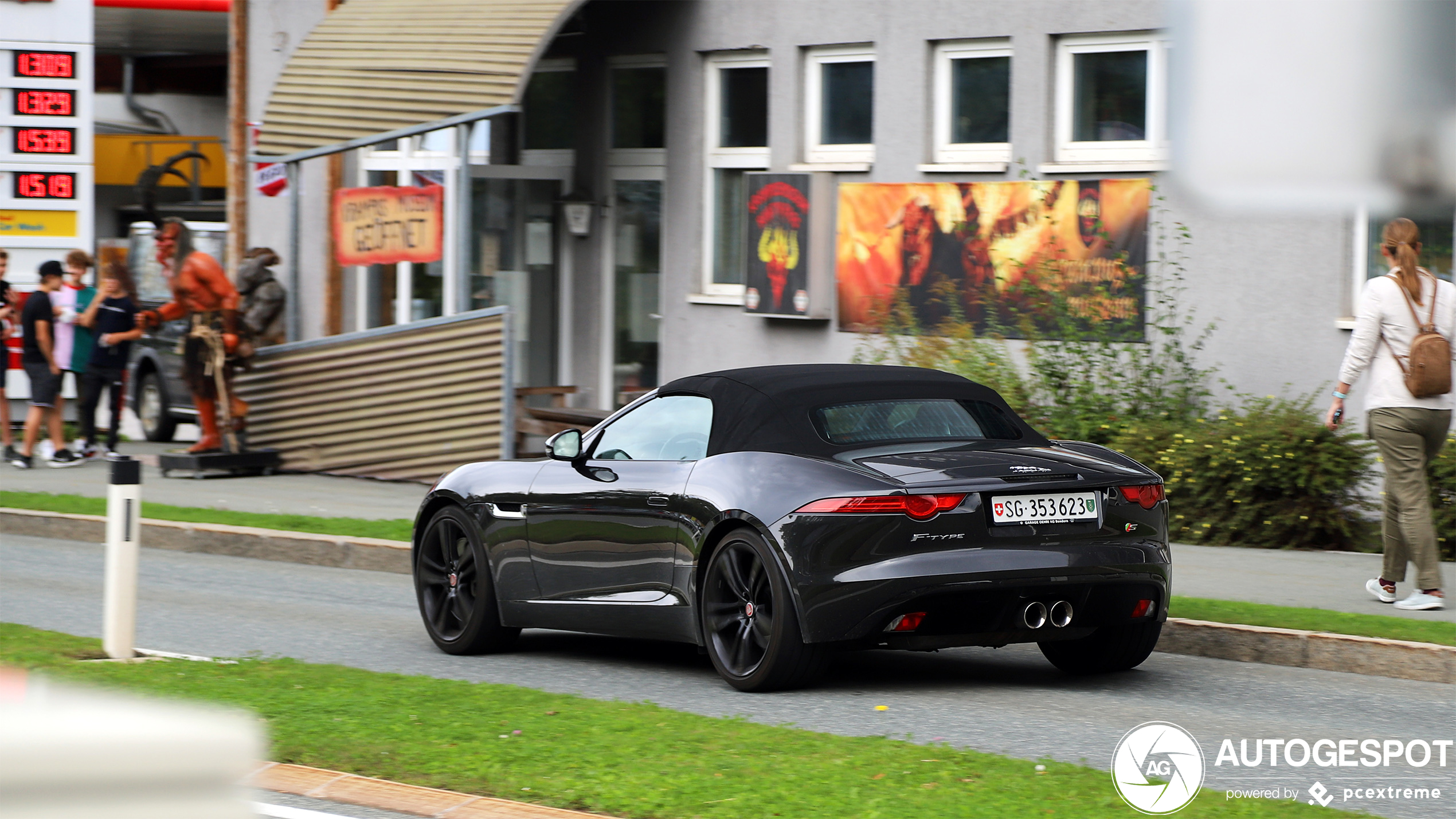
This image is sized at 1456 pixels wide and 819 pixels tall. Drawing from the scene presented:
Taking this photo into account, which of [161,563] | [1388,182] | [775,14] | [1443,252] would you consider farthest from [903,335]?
[1388,182]

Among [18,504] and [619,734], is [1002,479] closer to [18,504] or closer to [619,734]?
[619,734]

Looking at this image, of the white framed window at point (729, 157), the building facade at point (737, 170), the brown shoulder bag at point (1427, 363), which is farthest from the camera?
Answer: the white framed window at point (729, 157)

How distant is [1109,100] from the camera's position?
15.4m

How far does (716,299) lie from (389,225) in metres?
3.13

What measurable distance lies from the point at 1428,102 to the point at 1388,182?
0.28ft

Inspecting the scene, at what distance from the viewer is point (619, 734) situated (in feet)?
22.1

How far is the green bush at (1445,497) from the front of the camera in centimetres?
1189

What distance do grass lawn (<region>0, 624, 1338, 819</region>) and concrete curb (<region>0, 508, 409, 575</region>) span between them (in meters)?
5.03

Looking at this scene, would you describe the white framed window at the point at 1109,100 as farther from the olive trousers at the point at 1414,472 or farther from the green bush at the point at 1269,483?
the olive trousers at the point at 1414,472

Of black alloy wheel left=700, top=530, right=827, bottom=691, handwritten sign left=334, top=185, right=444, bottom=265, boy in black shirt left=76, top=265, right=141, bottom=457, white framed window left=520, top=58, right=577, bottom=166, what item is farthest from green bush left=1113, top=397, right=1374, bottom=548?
boy in black shirt left=76, top=265, right=141, bottom=457

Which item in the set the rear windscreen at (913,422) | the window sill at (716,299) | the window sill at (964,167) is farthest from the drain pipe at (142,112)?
the rear windscreen at (913,422)

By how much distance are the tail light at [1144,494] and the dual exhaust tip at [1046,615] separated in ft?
1.65

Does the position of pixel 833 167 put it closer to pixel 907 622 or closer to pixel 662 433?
pixel 662 433

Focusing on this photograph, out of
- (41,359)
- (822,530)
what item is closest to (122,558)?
(822,530)
